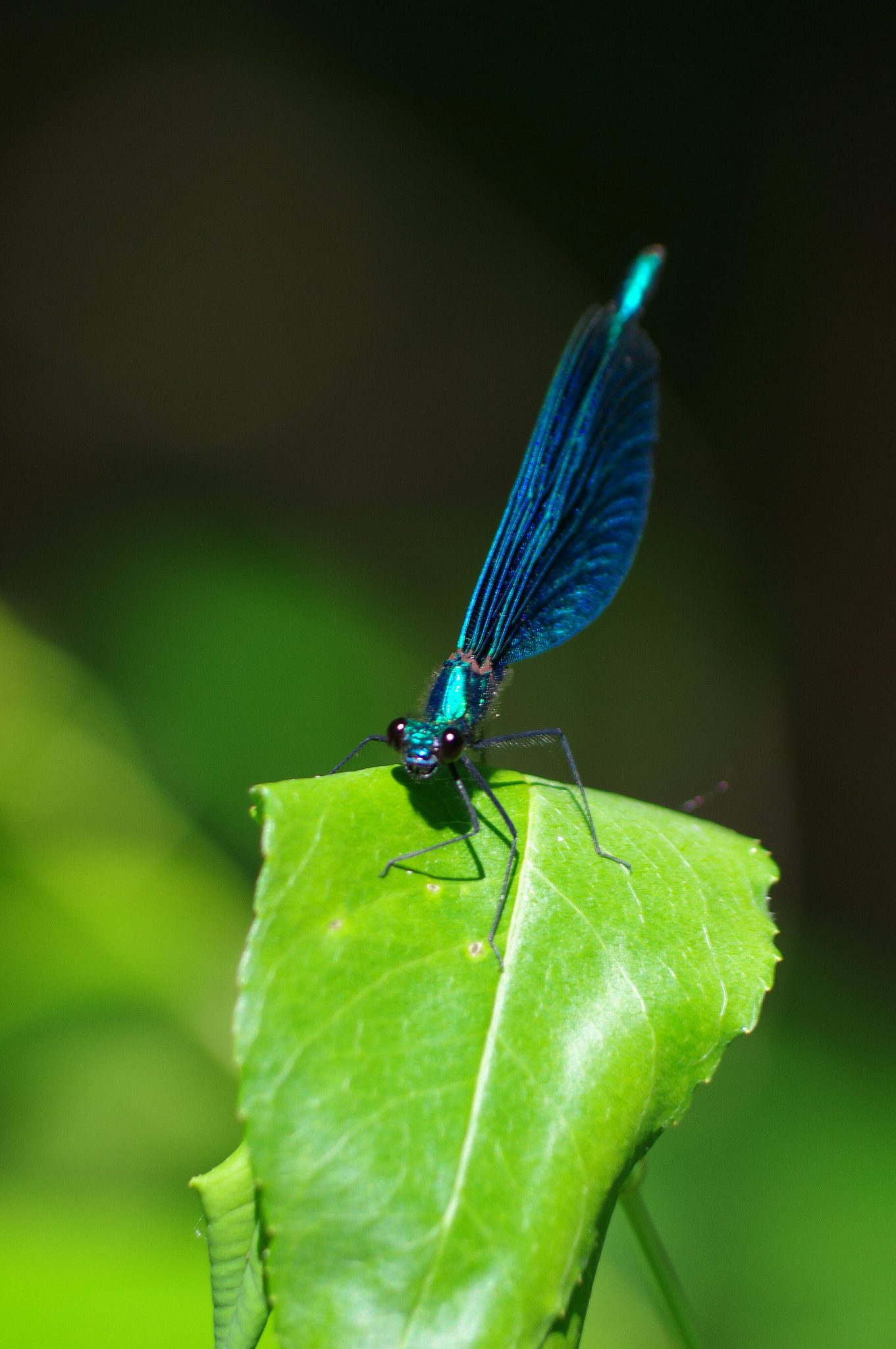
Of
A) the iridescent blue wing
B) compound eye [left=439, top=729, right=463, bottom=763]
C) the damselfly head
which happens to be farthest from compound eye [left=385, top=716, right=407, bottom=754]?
the iridescent blue wing

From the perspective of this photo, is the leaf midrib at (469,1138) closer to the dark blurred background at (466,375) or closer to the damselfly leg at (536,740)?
the damselfly leg at (536,740)

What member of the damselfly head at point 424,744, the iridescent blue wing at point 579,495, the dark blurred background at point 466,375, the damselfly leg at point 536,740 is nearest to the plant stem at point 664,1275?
the damselfly leg at point 536,740

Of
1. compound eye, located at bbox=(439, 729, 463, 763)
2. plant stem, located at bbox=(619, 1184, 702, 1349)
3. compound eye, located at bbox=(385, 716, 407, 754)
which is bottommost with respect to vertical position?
plant stem, located at bbox=(619, 1184, 702, 1349)

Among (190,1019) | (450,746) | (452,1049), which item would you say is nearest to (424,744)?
(450,746)

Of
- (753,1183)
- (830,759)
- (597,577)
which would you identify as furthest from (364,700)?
(830,759)

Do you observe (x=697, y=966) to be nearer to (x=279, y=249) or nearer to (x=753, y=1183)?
(x=753, y=1183)

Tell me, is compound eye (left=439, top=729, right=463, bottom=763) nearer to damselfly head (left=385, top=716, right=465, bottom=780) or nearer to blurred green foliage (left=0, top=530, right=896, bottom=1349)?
damselfly head (left=385, top=716, right=465, bottom=780)
